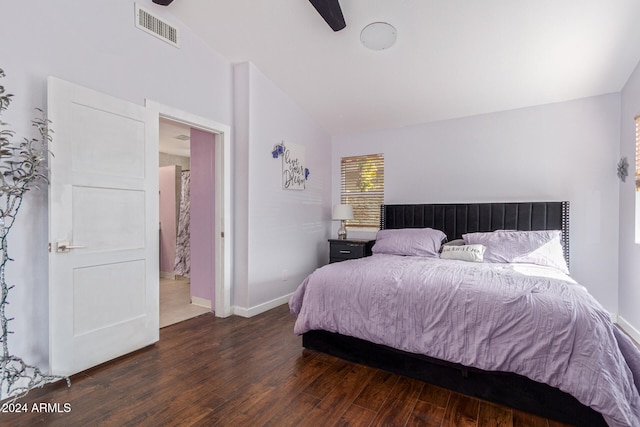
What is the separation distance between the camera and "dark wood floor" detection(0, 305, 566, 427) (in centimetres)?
181

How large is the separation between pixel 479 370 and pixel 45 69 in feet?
11.5

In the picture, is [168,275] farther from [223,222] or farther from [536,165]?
[536,165]

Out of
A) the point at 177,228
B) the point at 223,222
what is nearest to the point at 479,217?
the point at 223,222

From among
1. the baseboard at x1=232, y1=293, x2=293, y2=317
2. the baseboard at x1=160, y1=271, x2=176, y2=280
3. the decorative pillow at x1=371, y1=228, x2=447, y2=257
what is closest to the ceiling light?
the decorative pillow at x1=371, y1=228, x2=447, y2=257

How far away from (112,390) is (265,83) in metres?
3.29

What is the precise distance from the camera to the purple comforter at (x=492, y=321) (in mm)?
1646

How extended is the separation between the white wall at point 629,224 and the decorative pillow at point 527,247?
0.54 meters

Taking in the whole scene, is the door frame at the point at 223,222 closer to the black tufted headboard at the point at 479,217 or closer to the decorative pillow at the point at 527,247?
the black tufted headboard at the point at 479,217

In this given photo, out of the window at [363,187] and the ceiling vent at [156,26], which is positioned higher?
the ceiling vent at [156,26]

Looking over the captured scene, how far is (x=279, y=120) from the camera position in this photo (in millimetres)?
4035

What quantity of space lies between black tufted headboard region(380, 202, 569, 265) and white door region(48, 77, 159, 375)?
309 cm

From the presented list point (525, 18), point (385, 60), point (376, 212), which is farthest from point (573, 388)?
point (376, 212)

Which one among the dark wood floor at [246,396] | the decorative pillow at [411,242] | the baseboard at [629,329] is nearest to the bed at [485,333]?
the dark wood floor at [246,396]

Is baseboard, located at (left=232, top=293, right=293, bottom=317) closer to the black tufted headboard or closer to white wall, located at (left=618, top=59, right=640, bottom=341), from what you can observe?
the black tufted headboard
